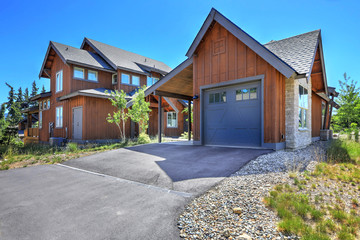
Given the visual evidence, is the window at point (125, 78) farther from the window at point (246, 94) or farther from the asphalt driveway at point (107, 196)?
the window at point (246, 94)

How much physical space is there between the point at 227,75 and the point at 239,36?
1.55 m

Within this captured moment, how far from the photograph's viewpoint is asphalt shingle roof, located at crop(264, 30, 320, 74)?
7.57 metres

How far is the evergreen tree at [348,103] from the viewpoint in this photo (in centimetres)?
1406

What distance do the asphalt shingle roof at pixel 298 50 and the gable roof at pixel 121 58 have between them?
36.4 ft

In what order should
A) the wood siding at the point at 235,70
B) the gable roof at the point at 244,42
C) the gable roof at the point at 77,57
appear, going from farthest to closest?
1. the gable roof at the point at 77,57
2. the wood siding at the point at 235,70
3. the gable roof at the point at 244,42

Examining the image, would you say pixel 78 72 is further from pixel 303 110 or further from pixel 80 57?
pixel 303 110

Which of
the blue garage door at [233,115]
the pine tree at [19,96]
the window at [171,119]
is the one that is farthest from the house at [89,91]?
the pine tree at [19,96]

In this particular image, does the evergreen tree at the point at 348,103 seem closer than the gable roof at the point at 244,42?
No

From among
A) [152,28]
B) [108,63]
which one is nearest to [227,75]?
[152,28]

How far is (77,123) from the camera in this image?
14.0m

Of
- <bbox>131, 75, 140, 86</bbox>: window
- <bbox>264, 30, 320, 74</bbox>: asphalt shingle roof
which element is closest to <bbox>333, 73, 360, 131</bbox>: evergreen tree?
<bbox>264, 30, 320, 74</bbox>: asphalt shingle roof

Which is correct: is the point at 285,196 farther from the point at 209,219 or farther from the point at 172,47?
the point at 172,47

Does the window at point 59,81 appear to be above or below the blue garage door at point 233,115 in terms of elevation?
above

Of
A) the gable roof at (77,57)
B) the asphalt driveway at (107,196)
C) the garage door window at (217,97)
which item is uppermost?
the gable roof at (77,57)
